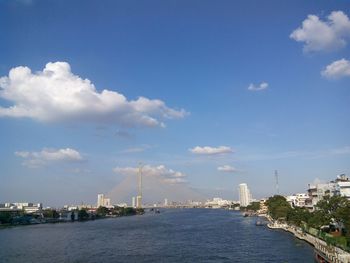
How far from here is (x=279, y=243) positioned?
30.1 metres

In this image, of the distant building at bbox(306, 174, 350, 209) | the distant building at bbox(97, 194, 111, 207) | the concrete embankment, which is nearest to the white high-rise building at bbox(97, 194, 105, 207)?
the distant building at bbox(97, 194, 111, 207)

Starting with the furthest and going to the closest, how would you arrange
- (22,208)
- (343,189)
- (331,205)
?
(22,208), (343,189), (331,205)

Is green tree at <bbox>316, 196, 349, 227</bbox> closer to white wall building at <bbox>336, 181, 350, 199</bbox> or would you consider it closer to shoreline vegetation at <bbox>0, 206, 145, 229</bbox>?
white wall building at <bbox>336, 181, 350, 199</bbox>

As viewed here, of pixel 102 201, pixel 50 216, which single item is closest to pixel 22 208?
pixel 50 216

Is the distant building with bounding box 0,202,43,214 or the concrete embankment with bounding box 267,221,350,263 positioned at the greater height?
the distant building with bounding box 0,202,43,214

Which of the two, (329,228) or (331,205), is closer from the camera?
(331,205)

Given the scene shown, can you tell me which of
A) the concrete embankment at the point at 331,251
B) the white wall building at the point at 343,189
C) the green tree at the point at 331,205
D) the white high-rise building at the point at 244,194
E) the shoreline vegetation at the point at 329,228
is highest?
the white high-rise building at the point at 244,194

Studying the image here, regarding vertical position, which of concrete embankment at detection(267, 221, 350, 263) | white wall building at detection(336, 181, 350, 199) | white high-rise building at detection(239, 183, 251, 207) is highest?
white high-rise building at detection(239, 183, 251, 207)

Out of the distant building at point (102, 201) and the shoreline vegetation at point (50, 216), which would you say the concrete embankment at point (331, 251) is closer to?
the shoreline vegetation at point (50, 216)

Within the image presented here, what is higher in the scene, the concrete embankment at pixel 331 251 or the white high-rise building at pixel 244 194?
the white high-rise building at pixel 244 194

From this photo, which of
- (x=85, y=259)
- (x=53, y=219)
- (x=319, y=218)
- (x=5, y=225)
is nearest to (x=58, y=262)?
(x=85, y=259)

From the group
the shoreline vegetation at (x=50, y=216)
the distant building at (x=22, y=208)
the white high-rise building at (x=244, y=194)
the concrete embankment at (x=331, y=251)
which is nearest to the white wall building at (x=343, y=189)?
the concrete embankment at (x=331, y=251)

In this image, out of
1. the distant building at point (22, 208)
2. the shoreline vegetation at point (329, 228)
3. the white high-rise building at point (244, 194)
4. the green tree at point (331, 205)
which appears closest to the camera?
the shoreline vegetation at point (329, 228)

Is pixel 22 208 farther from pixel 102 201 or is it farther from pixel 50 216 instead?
pixel 102 201
